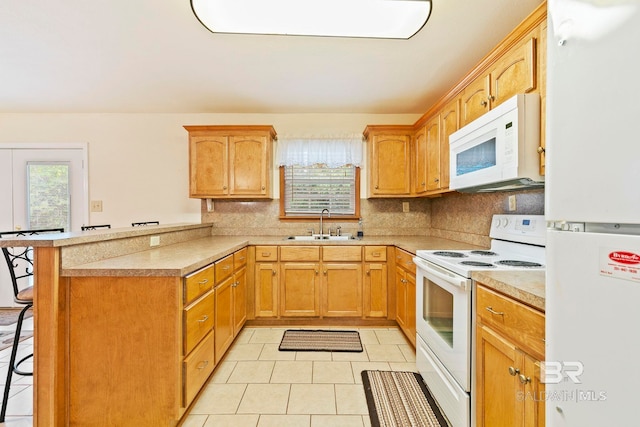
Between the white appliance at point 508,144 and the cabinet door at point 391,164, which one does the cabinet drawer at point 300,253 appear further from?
the white appliance at point 508,144

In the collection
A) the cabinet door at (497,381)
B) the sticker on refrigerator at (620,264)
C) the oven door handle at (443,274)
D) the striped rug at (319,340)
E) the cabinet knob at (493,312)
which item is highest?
the sticker on refrigerator at (620,264)

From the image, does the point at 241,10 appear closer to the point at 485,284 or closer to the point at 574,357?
the point at 485,284

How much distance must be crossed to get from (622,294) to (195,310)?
5.70 feet

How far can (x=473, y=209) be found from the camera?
8.45ft

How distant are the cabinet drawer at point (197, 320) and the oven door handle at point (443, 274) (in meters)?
1.41

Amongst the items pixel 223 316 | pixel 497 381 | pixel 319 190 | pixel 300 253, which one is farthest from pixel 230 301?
pixel 497 381

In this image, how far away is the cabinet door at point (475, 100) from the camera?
1.81m

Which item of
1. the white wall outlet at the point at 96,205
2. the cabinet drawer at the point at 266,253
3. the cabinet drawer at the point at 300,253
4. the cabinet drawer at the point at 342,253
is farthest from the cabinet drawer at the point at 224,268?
the white wall outlet at the point at 96,205

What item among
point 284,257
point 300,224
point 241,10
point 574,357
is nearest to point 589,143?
point 574,357

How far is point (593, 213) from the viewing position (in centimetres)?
67

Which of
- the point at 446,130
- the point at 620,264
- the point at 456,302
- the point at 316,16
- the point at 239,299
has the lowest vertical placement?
the point at 239,299

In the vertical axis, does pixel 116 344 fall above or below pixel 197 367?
above

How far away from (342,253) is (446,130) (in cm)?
144

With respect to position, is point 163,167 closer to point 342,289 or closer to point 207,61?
point 207,61
